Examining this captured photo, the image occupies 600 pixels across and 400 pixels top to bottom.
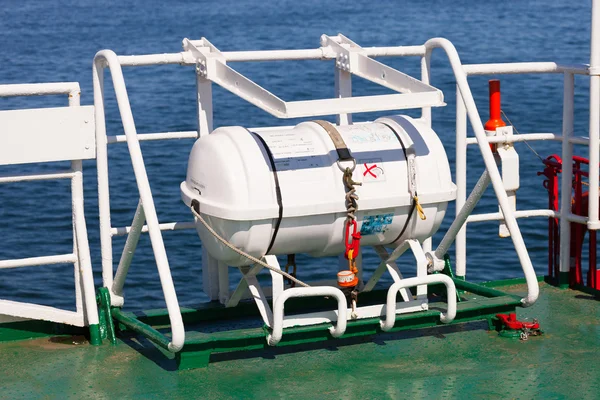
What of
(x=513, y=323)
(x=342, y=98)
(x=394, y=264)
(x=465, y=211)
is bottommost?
(x=513, y=323)

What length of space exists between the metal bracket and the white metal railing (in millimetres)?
15

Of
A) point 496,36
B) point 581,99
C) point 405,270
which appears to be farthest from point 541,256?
point 496,36

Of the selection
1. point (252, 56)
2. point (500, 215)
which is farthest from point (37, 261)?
point (500, 215)

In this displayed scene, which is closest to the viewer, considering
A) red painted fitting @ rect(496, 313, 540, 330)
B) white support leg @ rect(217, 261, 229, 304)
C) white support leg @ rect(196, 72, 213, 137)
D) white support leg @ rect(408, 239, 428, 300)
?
white support leg @ rect(408, 239, 428, 300)

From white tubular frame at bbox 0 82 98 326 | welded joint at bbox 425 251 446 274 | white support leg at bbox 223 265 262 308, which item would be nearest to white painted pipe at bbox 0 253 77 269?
white tubular frame at bbox 0 82 98 326

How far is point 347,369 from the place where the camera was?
5.57 metres

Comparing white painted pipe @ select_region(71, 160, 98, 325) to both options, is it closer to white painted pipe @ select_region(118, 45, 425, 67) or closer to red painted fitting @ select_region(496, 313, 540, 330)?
white painted pipe @ select_region(118, 45, 425, 67)

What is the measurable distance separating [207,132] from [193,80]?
65.4 ft

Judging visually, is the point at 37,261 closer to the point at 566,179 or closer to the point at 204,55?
the point at 204,55

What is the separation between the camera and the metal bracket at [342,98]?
526 cm

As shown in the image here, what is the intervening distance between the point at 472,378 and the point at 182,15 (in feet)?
110

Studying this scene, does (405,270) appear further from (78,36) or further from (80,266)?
(78,36)

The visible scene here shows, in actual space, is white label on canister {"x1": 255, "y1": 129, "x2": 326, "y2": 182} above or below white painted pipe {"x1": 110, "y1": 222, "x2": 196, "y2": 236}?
above

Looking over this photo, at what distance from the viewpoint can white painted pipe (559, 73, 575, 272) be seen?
6.95 m
